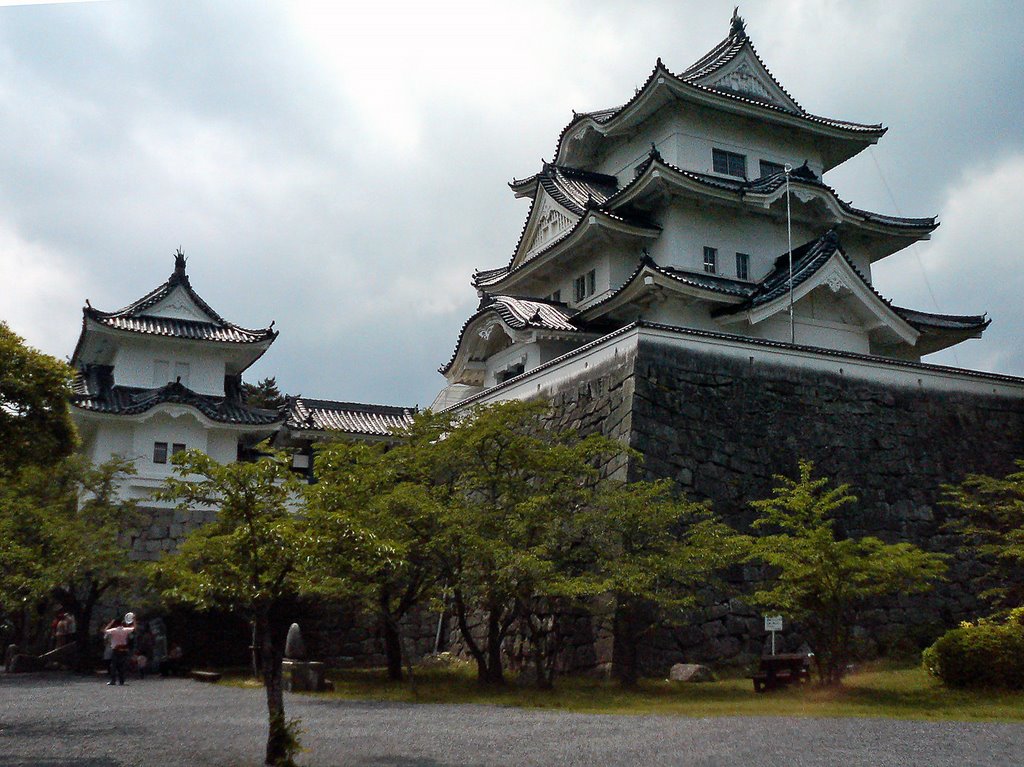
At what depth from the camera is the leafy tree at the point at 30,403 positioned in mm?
12883

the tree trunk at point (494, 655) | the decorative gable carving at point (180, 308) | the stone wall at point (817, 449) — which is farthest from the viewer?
the decorative gable carving at point (180, 308)

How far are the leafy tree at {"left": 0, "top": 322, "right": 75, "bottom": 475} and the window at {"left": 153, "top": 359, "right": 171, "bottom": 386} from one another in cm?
1702

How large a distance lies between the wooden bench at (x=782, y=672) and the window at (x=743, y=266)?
13.3m

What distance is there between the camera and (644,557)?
51.2 ft

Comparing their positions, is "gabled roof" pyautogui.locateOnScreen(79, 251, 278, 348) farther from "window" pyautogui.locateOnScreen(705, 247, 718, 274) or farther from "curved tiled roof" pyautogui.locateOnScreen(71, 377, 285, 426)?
"window" pyautogui.locateOnScreen(705, 247, 718, 274)

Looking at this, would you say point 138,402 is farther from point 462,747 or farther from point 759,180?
point 462,747

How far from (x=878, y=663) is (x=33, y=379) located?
47.4 ft

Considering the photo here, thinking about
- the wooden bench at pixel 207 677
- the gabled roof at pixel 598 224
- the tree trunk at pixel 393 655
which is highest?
the gabled roof at pixel 598 224

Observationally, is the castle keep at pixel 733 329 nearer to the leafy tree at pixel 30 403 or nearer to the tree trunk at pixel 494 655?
the tree trunk at pixel 494 655

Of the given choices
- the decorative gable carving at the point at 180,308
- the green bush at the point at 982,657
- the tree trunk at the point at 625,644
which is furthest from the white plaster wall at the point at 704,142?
the green bush at the point at 982,657

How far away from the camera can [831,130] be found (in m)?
29.0

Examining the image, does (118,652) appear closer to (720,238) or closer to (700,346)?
(700,346)

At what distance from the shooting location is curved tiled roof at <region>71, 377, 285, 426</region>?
27.7 m

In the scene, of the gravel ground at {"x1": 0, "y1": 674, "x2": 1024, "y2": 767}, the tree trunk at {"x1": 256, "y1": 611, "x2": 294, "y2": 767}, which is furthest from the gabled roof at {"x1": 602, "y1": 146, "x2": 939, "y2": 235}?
the tree trunk at {"x1": 256, "y1": 611, "x2": 294, "y2": 767}
